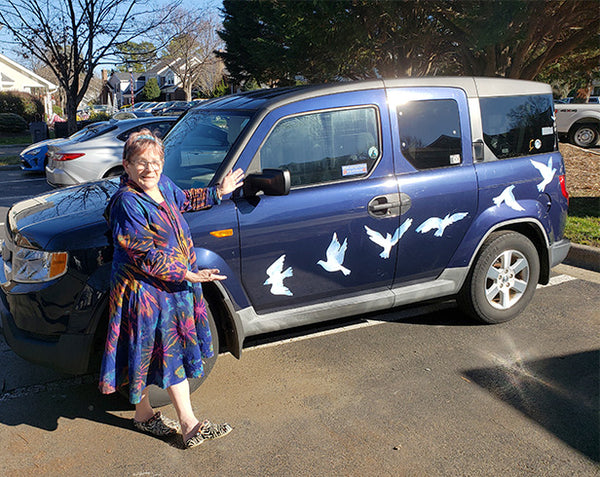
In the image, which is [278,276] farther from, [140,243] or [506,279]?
[506,279]

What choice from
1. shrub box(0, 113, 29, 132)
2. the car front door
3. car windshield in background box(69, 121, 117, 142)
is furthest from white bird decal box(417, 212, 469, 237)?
shrub box(0, 113, 29, 132)

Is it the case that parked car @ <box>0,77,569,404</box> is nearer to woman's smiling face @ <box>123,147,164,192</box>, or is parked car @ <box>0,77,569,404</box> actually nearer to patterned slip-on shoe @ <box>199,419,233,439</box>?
patterned slip-on shoe @ <box>199,419,233,439</box>

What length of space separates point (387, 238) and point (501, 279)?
1227 mm

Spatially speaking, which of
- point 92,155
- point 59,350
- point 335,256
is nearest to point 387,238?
point 335,256

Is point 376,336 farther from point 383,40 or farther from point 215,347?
point 383,40

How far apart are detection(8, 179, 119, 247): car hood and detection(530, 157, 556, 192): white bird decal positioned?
10.7ft

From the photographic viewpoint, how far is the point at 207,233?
3432mm

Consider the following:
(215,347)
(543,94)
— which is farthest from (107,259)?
(543,94)

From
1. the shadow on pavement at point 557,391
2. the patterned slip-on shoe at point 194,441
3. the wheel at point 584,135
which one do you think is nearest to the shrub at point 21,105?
the wheel at point 584,135

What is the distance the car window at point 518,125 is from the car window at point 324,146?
3.44ft

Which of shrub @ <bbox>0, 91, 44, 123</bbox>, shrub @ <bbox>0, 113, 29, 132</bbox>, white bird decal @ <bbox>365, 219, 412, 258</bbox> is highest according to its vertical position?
shrub @ <bbox>0, 91, 44, 123</bbox>

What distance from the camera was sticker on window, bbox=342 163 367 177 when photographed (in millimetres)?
3881

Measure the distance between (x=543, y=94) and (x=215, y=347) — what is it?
345 centimetres

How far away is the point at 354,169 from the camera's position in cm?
391
